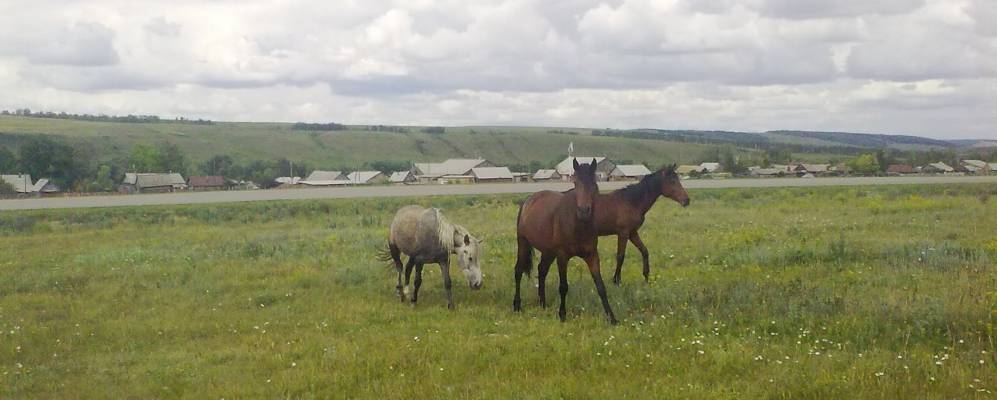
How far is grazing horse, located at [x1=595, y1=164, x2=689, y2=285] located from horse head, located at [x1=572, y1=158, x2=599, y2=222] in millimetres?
1600

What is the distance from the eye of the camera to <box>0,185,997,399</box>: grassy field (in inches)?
285

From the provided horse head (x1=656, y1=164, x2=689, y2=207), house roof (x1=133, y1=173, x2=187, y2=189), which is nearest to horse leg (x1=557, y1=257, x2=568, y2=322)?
horse head (x1=656, y1=164, x2=689, y2=207)

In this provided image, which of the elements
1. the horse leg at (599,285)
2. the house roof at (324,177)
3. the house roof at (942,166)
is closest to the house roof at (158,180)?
the house roof at (324,177)

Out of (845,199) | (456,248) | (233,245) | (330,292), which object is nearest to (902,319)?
(456,248)

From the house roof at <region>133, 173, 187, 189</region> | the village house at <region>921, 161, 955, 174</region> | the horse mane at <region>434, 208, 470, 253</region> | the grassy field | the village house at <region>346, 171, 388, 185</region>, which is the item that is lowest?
the village house at <region>346, 171, 388, 185</region>

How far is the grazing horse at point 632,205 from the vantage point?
12087mm

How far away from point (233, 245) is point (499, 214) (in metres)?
12.4

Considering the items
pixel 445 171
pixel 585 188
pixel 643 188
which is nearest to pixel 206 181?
pixel 445 171

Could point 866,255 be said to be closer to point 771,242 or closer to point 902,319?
point 771,242

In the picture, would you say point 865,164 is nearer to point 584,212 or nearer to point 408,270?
point 408,270

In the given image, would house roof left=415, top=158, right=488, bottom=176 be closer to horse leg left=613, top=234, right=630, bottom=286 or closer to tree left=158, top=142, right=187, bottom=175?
tree left=158, top=142, right=187, bottom=175

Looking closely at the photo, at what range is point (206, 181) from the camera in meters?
111

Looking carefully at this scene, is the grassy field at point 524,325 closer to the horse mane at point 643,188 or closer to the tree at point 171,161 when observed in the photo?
the horse mane at point 643,188

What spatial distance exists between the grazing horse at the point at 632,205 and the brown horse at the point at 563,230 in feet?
3.61
